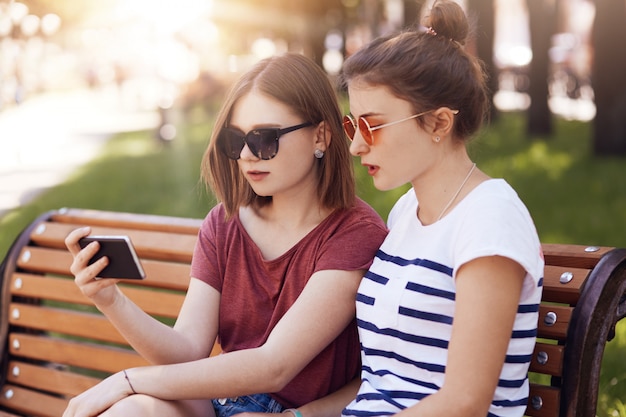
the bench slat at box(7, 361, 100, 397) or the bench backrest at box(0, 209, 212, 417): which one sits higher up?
the bench backrest at box(0, 209, 212, 417)

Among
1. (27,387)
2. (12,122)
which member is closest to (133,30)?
(12,122)

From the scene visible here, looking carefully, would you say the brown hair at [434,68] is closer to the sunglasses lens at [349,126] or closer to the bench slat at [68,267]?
the sunglasses lens at [349,126]

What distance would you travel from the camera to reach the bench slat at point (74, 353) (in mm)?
3482

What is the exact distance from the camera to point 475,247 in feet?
6.91

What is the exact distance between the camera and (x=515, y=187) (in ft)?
29.2

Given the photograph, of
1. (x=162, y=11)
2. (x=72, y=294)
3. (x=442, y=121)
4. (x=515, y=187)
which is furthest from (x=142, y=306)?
(x=162, y=11)

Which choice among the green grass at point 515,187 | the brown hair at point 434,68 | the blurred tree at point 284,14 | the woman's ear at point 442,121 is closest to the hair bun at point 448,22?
the brown hair at point 434,68

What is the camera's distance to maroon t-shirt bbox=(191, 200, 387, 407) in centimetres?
264

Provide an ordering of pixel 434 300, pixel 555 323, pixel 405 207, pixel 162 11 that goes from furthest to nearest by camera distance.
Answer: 1. pixel 162 11
2. pixel 405 207
3. pixel 555 323
4. pixel 434 300

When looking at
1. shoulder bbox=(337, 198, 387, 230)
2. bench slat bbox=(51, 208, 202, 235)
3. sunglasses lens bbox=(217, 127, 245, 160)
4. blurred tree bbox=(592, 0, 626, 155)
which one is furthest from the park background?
sunglasses lens bbox=(217, 127, 245, 160)

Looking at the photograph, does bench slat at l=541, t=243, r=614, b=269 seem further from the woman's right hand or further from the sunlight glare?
the sunlight glare

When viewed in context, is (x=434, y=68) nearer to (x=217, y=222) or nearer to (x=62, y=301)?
(x=217, y=222)

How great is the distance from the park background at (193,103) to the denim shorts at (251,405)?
0.82 metres

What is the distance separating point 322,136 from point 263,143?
0.21 metres
